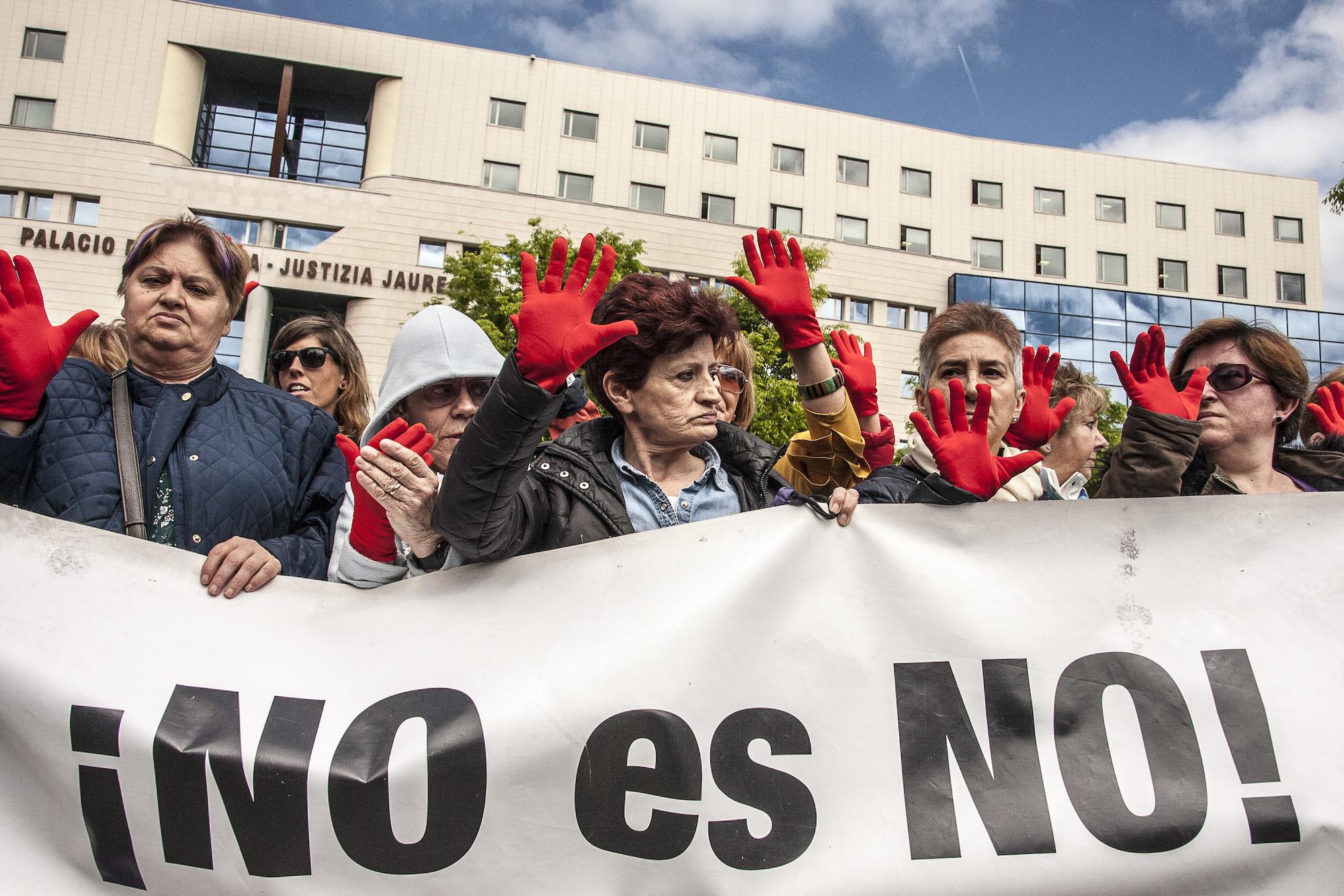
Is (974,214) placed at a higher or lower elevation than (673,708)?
higher

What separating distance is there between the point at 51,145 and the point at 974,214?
31693mm

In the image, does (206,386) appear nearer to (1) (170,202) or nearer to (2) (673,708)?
(2) (673,708)

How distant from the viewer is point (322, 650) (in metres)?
2.11

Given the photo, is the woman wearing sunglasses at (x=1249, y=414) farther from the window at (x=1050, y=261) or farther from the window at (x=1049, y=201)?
the window at (x=1049, y=201)

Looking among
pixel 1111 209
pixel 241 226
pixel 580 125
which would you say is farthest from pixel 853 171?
pixel 241 226

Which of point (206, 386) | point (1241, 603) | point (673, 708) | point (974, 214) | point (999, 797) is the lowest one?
point (999, 797)

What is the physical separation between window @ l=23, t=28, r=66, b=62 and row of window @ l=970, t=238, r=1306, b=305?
32.1m

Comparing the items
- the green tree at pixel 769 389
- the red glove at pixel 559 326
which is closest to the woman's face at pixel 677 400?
the red glove at pixel 559 326

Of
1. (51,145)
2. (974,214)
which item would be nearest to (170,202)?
(51,145)

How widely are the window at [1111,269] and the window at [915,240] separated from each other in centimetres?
725

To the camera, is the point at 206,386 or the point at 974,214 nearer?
the point at 206,386

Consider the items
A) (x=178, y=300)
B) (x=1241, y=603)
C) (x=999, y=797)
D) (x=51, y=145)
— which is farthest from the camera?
(x=51, y=145)

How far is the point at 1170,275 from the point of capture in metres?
38.2

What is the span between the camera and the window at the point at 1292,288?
39.1 m
